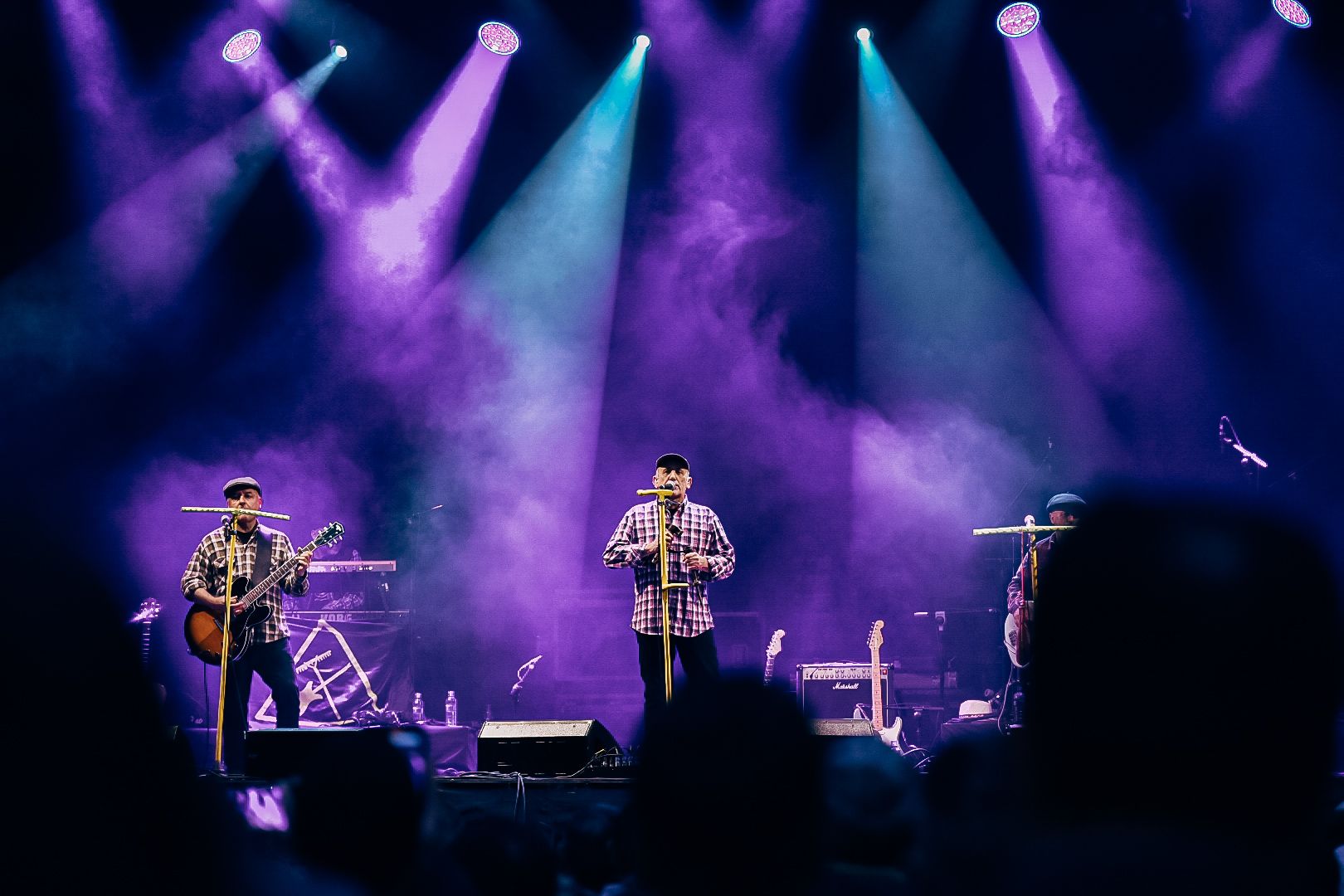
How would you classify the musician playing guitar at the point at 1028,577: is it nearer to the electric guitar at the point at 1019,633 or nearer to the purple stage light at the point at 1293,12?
the electric guitar at the point at 1019,633

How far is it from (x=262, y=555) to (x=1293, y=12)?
10204 mm

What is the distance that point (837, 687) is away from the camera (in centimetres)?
923

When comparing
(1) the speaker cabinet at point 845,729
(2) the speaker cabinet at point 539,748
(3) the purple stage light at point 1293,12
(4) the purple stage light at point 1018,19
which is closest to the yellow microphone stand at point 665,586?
(2) the speaker cabinet at point 539,748

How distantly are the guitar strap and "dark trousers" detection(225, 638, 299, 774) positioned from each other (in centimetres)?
47

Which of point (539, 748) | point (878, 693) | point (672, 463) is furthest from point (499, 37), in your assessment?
point (539, 748)

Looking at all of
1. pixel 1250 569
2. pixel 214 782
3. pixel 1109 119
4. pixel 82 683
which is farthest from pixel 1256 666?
pixel 1109 119

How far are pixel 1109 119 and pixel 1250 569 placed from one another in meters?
11.4

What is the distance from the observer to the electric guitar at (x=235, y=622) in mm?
7066

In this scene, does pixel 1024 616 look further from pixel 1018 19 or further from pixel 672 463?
pixel 1018 19

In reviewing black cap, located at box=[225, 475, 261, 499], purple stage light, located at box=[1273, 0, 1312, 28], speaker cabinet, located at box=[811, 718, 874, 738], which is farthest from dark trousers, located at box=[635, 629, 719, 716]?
purple stage light, located at box=[1273, 0, 1312, 28]

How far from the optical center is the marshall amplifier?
30.1ft

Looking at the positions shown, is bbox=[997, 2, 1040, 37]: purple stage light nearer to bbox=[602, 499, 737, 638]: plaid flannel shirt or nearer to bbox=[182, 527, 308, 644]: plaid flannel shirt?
bbox=[602, 499, 737, 638]: plaid flannel shirt

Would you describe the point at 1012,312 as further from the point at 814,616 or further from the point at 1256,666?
the point at 1256,666

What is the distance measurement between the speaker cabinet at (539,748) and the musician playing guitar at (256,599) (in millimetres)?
1969
